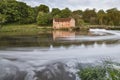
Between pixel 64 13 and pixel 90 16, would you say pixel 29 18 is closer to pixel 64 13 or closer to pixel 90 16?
pixel 64 13

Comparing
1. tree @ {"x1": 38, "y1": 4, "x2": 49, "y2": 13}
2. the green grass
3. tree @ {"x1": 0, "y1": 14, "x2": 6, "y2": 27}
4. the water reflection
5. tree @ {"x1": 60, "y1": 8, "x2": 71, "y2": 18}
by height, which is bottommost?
the water reflection

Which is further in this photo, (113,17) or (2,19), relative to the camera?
(113,17)

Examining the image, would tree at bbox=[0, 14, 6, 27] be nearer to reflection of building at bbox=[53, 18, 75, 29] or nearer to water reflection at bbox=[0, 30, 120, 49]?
reflection of building at bbox=[53, 18, 75, 29]

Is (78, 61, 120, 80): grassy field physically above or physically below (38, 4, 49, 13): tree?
below

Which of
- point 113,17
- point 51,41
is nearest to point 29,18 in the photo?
point 113,17

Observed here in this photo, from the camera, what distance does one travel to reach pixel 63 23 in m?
81.8

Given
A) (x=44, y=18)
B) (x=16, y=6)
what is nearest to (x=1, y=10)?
(x=16, y=6)

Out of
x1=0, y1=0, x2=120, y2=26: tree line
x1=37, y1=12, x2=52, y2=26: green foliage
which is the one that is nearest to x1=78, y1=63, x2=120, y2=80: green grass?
x1=0, y1=0, x2=120, y2=26: tree line

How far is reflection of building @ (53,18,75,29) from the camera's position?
80438mm

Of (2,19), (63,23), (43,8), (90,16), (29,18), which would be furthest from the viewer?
(90,16)

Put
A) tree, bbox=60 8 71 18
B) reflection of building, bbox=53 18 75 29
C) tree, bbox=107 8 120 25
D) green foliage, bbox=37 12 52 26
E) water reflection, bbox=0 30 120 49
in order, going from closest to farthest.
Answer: water reflection, bbox=0 30 120 49 < green foliage, bbox=37 12 52 26 < reflection of building, bbox=53 18 75 29 < tree, bbox=60 8 71 18 < tree, bbox=107 8 120 25

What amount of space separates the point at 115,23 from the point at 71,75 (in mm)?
79148

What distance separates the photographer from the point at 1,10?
78.8 meters

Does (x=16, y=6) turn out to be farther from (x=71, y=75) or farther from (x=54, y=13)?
(x=71, y=75)
